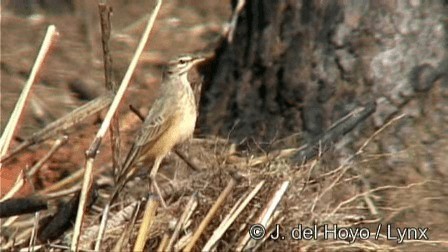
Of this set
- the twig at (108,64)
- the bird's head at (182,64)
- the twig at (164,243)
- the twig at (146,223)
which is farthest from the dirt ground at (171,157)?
the twig at (146,223)

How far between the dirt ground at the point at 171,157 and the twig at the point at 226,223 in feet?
0.51

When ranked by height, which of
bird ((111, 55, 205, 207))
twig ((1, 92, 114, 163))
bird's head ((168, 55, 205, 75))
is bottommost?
bird ((111, 55, 205, 207))

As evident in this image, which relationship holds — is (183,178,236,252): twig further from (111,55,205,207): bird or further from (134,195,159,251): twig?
(111,55,205,207): bird

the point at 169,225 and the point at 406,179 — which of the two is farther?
the point at 406,179

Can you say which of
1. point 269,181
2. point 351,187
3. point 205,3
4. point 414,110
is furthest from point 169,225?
point 205,3

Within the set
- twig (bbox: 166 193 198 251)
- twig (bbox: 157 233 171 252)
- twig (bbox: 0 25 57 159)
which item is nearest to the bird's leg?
twig (bbox: 166 193 198 251)

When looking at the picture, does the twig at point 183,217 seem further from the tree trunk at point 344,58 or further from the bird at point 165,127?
the tree trunk at point 344,58

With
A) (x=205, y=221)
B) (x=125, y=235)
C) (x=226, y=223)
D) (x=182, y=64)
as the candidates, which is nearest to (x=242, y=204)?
(x=226, y=223)

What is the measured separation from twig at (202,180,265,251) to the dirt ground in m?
0.15

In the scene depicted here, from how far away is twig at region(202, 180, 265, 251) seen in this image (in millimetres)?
5750

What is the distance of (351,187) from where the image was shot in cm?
692

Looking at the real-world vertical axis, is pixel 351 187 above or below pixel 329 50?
below

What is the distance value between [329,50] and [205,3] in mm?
3213

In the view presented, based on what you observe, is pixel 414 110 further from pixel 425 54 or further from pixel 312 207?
pixel 312 207
